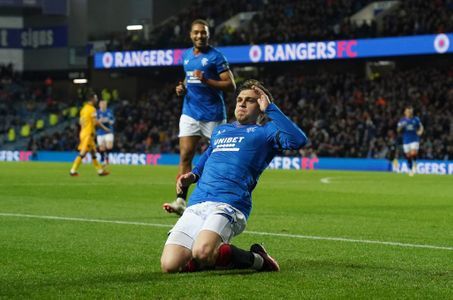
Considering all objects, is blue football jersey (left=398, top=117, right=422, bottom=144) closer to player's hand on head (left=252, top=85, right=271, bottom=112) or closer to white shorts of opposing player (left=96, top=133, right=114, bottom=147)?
white shorts of opposing player (left=96, top=133, right=114, bottom=147)

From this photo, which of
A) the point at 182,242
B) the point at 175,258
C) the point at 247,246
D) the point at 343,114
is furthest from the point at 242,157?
the point at 343,114

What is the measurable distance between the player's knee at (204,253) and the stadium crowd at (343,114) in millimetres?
28782

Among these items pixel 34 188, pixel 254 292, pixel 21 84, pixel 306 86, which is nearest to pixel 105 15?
pixel 21 84

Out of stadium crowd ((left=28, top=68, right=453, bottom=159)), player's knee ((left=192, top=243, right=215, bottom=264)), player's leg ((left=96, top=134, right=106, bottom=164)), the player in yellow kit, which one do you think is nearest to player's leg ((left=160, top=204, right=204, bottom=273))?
player's knee ((left=192, top=243, right=215, bottom=264))

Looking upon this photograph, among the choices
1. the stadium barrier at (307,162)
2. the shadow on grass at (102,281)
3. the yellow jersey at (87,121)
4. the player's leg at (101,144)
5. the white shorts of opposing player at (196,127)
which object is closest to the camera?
the shadow on grass at (102,281)

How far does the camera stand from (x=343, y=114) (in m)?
40.7

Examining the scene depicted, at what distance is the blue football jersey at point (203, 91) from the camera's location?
42.7 feet

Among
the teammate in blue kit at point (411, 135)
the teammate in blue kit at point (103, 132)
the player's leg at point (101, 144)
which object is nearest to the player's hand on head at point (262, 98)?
the teammate in blue kit at point (411, 135)

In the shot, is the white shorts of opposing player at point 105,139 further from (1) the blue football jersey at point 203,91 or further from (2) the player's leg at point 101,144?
(1) the blue football jersey at point 203,91

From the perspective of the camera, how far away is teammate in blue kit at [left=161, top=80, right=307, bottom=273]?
7.43m

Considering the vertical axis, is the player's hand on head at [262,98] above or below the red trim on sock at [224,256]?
above

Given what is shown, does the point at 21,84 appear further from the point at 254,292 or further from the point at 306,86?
the point at 254,292

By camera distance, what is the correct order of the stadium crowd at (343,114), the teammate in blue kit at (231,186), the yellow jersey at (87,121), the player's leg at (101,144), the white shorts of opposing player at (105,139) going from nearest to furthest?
the teammate in blue kit at (231,186), the yellow jersey at (87,121), the player's leg at (101,144), the white shorts of opposing player at (105,139), the stadium crowd at (343,114)

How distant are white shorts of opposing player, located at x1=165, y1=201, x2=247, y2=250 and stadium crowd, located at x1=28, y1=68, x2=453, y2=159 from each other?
2837 centimetres
